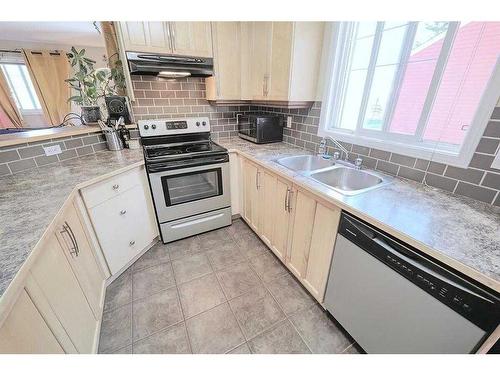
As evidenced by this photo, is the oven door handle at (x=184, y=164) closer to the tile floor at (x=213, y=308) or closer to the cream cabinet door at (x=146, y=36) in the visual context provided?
the tile floor at (x=213, y=308)

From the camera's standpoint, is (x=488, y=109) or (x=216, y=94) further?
(x=216, y=94)

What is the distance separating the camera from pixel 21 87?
14.6ft

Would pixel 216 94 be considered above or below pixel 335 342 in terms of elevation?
above

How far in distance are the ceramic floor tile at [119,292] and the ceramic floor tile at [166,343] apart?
381mm

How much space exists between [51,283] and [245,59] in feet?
7.43

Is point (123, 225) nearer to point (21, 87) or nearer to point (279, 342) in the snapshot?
point (279, 342)

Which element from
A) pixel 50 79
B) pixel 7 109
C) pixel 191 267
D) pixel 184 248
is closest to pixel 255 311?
pixel 191 267

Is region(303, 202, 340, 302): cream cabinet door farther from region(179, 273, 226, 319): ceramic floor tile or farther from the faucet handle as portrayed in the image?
region(179, 273, 226, 319): ceramic floor tile

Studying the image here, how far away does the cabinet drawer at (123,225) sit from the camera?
1.49 meters

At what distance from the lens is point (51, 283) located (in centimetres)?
83

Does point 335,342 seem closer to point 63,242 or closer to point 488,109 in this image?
point 488,109

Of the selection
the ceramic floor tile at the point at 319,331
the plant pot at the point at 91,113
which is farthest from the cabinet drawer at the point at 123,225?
the ceramic floor tile at the point at 319,331

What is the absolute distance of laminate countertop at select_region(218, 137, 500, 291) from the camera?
0.69 metres

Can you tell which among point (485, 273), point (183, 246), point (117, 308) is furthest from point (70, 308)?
point (485, 273)
